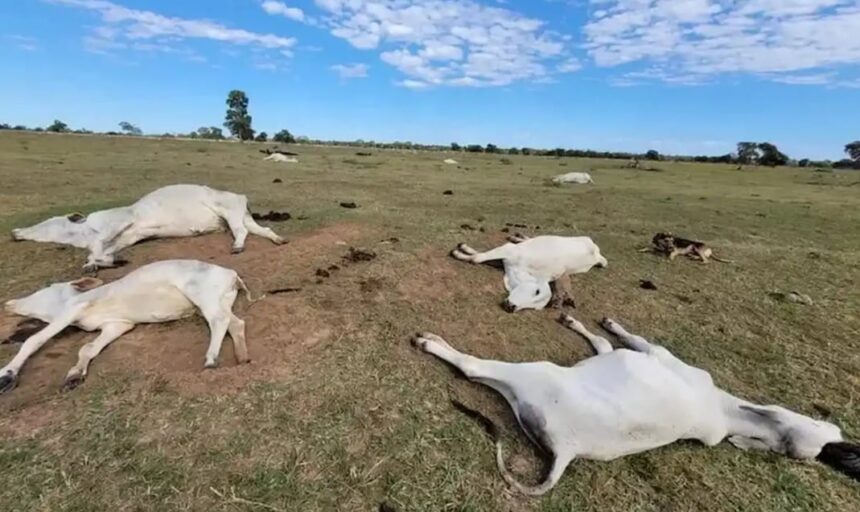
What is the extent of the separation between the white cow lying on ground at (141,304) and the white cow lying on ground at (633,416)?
1.98 m

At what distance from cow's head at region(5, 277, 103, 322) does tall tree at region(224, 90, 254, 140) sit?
59.7 metres

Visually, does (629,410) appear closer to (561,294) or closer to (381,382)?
A: (381,382)

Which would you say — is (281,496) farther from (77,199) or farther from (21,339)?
(77,199)

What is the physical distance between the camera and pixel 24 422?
3246 millimetres

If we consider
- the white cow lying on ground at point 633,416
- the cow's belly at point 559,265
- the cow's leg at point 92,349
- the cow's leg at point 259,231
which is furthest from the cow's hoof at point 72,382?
the cow's belly at point 559,265

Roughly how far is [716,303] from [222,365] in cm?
533

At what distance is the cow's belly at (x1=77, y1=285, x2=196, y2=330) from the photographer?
4188 millimetres

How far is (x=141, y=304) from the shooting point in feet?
14.1

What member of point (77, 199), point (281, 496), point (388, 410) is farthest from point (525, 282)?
point (77, 199)

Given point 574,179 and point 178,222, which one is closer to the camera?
point 178,222

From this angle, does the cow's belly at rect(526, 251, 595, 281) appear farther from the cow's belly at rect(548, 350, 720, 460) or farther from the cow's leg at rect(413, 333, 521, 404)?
the cow's belly at rect(548, 350, 720, 460)

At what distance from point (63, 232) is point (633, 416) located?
6.61 metres

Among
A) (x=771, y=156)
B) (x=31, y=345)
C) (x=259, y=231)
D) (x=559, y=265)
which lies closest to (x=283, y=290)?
(x=31, y=345)

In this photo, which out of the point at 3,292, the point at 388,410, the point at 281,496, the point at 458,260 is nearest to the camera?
the point at 281,496
